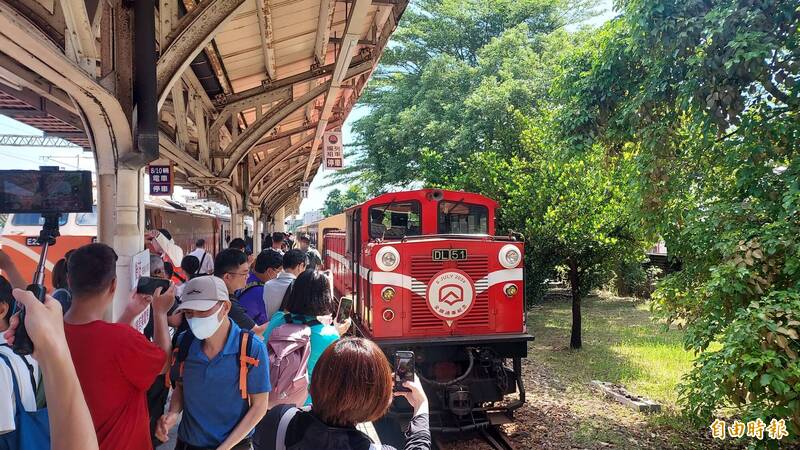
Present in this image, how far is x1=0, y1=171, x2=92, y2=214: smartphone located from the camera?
3.31 metres

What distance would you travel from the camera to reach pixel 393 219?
677cm

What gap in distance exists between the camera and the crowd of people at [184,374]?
58.4 inches

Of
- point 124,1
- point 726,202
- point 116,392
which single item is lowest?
point 116,392

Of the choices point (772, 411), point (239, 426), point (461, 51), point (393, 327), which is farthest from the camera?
point (461, 51)

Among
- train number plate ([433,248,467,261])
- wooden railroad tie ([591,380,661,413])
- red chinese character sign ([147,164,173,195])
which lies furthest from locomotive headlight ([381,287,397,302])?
red chinese character sign ([147,164,173,195])

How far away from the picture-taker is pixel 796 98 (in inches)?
170

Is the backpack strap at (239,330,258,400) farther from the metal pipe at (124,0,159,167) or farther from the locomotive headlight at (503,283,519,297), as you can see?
the locomotive headlight at (503,283,519,297)

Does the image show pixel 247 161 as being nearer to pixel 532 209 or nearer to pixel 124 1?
pixel 532 209

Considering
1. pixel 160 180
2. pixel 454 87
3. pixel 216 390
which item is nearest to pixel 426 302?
pixel 216 390

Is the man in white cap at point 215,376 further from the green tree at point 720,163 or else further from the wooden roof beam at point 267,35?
the wooden roof beam at point 267,35

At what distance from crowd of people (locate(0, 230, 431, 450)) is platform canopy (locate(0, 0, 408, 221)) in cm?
137

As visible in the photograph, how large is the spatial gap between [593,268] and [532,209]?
1693 millimetres

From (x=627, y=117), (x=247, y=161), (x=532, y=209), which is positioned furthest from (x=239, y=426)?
(x=247, y=161)

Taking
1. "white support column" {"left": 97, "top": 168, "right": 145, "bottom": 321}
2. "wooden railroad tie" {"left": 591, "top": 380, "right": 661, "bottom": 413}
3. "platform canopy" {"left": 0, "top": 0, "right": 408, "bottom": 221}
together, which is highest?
"platform canopy" {"left": 0, "top": 0, "right": 408, "bottom": 221}
